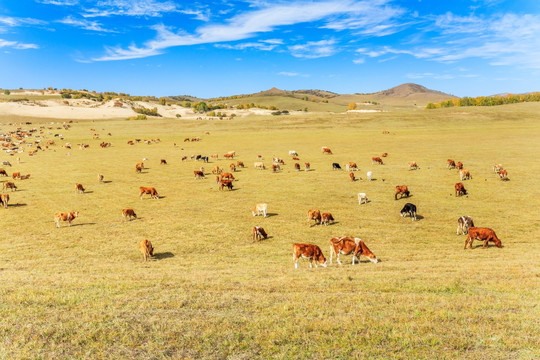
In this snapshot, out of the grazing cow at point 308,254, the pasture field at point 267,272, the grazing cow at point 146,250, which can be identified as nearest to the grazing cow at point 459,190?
the pasture field at point 267,272

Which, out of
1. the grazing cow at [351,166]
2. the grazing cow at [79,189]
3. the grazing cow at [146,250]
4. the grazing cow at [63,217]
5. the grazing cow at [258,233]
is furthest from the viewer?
the grazing cow at [351,166]

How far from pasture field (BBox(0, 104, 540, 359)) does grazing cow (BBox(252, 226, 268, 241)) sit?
26.6 inches

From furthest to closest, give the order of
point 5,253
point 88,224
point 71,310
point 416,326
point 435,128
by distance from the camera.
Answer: point 435,128
point 88,224
point 5,253
point 71,310
point 416,326

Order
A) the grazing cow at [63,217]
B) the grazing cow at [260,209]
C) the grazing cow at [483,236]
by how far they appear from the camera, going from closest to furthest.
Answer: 1. the grazing cow at [483,236]
2. the grazing cow at [63,217]
3. the grazing cow at [260,209]

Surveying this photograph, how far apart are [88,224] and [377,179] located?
27.7 metres

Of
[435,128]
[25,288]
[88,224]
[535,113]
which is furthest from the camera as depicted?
[535,113]

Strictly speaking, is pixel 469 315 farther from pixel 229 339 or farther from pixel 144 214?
pixel 144 214

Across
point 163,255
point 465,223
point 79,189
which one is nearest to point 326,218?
point 465,223

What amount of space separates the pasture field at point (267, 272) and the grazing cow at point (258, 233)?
0.68 meters

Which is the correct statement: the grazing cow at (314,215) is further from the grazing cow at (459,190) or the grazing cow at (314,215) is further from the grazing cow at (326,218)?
the grazing cow at (459,190)

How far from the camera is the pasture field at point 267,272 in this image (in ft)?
26.9

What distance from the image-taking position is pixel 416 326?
8812 mm

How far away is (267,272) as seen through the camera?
13.8 meters

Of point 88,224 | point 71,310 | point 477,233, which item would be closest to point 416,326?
point 71,310
